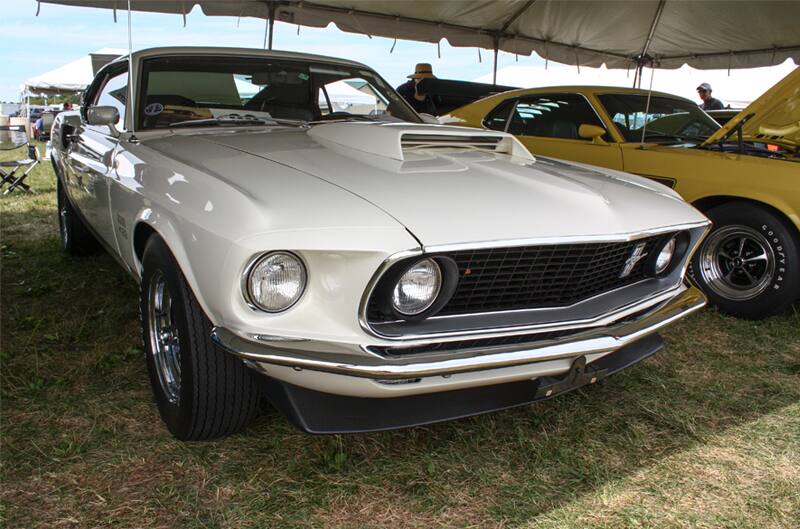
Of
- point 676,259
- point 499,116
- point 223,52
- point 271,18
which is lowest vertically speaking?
point 676,259

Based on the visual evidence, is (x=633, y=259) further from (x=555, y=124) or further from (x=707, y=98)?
(x=707, y=98)

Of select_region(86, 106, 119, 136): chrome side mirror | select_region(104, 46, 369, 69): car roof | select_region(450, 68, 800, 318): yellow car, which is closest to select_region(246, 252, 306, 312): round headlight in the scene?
select_region(86, 106, 119, 136): chrome side mirror

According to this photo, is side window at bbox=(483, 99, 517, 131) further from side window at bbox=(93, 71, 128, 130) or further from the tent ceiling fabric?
side window at bbox=(93, 71, 128, 130)

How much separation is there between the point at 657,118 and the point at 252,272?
4.16 metres

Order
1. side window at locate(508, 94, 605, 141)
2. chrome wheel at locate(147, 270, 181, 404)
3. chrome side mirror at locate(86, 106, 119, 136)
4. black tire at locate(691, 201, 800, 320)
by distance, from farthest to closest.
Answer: side window at locate(508, 94, 605, 141)
black tire at locate(691, 201, 800, 320)
chrome side mirror at locate(86, 106, 119, 136)
chrome wheel at locate(147, 270, 181, 404)

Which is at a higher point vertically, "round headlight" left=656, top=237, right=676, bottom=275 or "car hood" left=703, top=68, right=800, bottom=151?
"car hood" left=703, top=68, right=800, bottom=151

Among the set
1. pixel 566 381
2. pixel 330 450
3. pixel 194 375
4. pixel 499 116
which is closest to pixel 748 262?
pixel 499 116

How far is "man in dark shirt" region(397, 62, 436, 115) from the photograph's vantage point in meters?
7.14

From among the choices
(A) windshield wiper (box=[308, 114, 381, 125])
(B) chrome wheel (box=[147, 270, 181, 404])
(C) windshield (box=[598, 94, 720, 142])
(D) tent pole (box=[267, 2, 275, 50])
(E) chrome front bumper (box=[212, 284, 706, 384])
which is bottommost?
(B) chrome wheel (box=[147, 270, 181, 404])

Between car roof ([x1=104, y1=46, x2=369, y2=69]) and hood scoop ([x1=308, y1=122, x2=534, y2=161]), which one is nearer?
hood scoop ([x1=308, y1=122, x2=534, y2=161])

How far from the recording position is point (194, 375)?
1922 millimetres

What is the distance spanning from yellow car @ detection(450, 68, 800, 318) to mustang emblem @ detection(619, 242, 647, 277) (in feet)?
5.69

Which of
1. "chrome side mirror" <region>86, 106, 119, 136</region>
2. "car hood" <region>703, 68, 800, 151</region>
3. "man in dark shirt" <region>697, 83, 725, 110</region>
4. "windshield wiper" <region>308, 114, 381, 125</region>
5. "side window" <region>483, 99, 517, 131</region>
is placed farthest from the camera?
"man in dark shirt" <region>697, 83, 725, 110</region>

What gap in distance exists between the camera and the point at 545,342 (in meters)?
1.86
